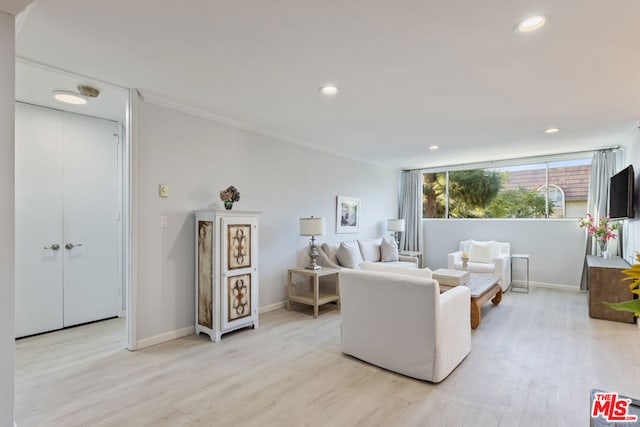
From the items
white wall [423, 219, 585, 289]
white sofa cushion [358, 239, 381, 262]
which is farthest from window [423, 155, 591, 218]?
white sofa cushion [358, 239, 381, 262]

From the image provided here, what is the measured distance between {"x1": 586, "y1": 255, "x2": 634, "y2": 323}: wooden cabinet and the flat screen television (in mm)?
669

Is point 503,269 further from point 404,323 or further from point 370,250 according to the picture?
point 404,323

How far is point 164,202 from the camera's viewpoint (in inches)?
129

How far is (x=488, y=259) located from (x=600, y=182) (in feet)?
6.83

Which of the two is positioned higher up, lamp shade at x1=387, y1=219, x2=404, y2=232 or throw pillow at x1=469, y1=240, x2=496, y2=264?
lamp shade at x1=387, y1=219, x2=404, y2=232

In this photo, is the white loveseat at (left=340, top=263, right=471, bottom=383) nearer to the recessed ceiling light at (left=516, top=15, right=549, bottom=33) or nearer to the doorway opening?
the recessed ceiling light at (left=516, top=15, right=549, bottom=33)

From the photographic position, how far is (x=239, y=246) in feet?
11.4

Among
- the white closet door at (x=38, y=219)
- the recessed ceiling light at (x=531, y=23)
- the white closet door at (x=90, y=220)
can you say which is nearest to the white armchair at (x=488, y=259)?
the recessed ceiling light at (x=531, y=23)

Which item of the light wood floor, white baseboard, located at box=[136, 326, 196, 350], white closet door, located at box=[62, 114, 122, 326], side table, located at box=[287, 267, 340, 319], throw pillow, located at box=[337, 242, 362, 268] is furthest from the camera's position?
throw pillow, located at box=[337, 242, 362, 268]

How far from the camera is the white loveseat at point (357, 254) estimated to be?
484cm

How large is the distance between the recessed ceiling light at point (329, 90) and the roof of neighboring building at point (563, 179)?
15.9 ft

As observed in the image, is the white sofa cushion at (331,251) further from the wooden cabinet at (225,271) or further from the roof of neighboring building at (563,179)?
the roof of neighboring building at (563,179)

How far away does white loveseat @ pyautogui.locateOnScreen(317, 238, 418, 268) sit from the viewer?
4.84 metres

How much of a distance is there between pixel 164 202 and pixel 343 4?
247 centimetres
